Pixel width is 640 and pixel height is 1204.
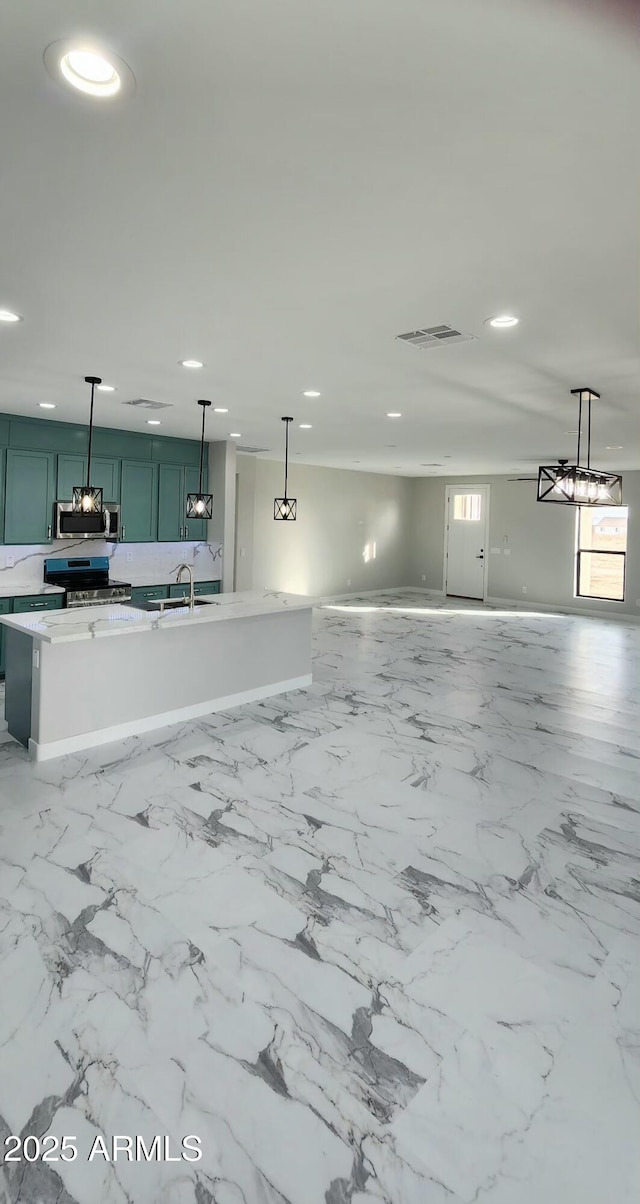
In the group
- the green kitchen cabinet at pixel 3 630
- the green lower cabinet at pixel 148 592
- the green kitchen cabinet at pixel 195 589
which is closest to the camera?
the green kitchen cabinet at pixel 3 630

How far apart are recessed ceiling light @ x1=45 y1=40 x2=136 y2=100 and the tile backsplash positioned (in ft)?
17.9

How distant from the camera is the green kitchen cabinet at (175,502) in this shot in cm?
746

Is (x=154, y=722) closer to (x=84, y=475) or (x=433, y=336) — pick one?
(x=84, y=475)

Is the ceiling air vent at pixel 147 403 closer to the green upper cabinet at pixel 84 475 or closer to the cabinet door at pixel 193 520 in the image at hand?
the green upper cabinet at pixel 84 475

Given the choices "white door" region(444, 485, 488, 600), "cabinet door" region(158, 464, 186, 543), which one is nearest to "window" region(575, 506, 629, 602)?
"white door" region(444, 485, 488, 600)

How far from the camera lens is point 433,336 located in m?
3.14

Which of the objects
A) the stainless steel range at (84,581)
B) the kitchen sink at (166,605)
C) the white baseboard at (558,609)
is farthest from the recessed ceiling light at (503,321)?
the white baseboard at (558,609)

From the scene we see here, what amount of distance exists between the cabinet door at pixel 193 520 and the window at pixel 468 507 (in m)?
Answer: 6.52

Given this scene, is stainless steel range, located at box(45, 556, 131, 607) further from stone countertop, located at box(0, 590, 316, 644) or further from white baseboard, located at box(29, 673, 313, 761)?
white baseboard, located at box(29, 673, 313, 761)

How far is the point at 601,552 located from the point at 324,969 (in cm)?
1019

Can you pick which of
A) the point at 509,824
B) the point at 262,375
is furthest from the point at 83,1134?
the point at 262,375

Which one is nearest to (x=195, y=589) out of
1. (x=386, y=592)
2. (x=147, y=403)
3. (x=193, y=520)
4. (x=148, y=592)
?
(x=148, y=592)

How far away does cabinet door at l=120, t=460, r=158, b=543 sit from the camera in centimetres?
706

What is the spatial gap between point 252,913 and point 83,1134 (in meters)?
1.02
